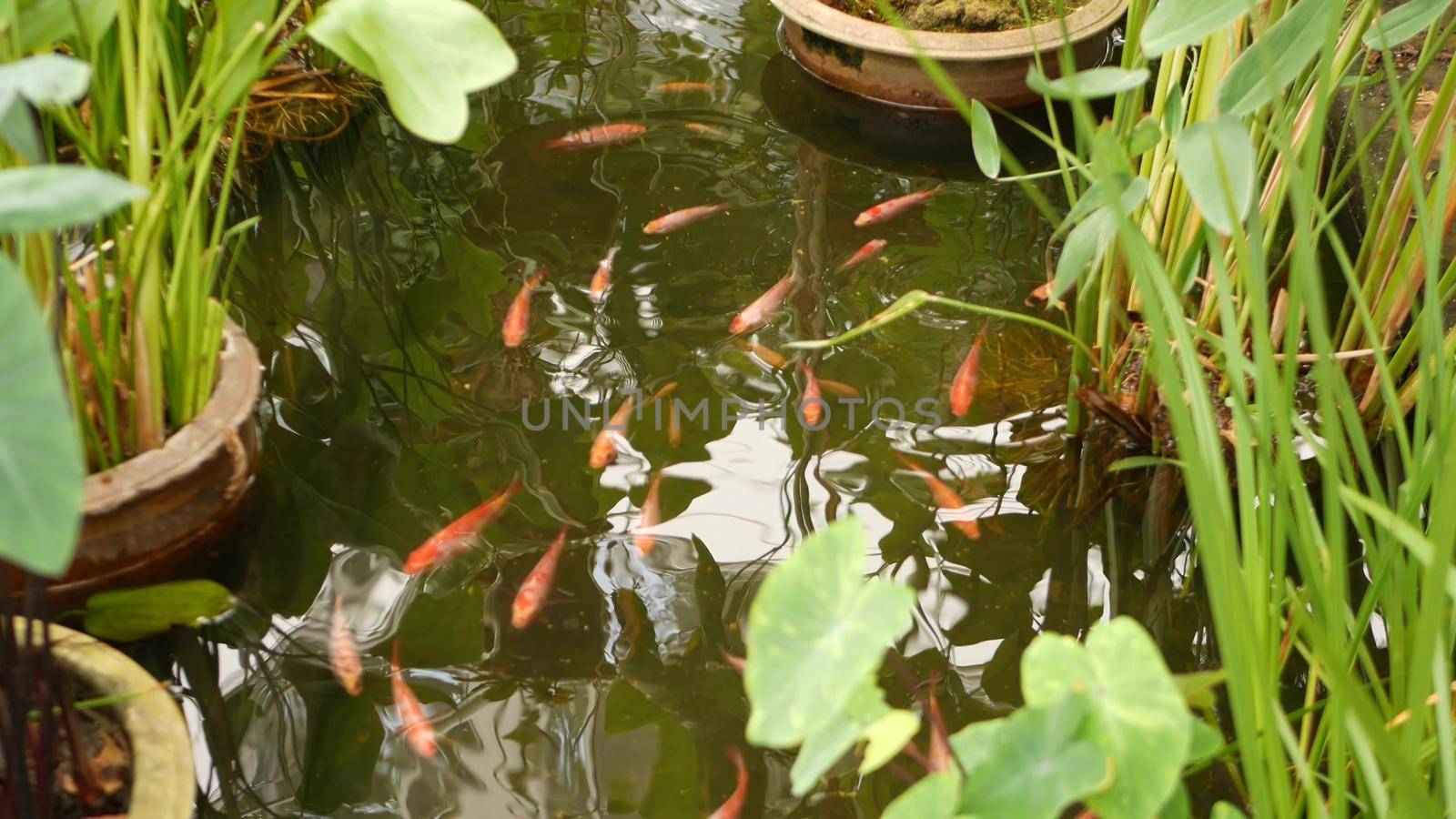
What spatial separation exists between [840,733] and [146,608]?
1.08 metres

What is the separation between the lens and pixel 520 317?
1938mm

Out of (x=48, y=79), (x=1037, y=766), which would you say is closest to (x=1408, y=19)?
(x=1037, y=766)

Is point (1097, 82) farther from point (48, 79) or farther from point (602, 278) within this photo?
point (602, 278)

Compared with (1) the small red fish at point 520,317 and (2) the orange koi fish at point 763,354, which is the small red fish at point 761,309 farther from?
(1) the small red fish at point 520,317

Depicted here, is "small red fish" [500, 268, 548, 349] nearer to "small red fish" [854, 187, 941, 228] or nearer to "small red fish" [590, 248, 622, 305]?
"small red fish" [590, 248, 622, 305]

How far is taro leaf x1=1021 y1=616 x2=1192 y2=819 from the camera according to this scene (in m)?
0.54

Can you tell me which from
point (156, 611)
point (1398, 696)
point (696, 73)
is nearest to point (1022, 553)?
point (1398, 696)

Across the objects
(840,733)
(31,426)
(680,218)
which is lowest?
(680,218)

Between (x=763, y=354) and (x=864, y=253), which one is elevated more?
(x=864, y=253)

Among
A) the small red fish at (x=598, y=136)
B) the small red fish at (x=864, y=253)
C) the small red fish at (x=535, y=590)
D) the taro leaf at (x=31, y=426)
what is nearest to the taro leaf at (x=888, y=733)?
the taro leaf at (x=31, y=426)

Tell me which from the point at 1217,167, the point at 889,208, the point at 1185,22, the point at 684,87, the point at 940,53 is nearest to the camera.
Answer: the point at 1217,167

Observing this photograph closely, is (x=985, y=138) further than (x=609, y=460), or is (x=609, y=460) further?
(x=609, y=460)

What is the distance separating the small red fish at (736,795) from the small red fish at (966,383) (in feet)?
2.26

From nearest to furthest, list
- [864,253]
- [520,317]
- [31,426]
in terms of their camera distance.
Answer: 1. [31,426]
2. [520,317]
3. [864,253]
